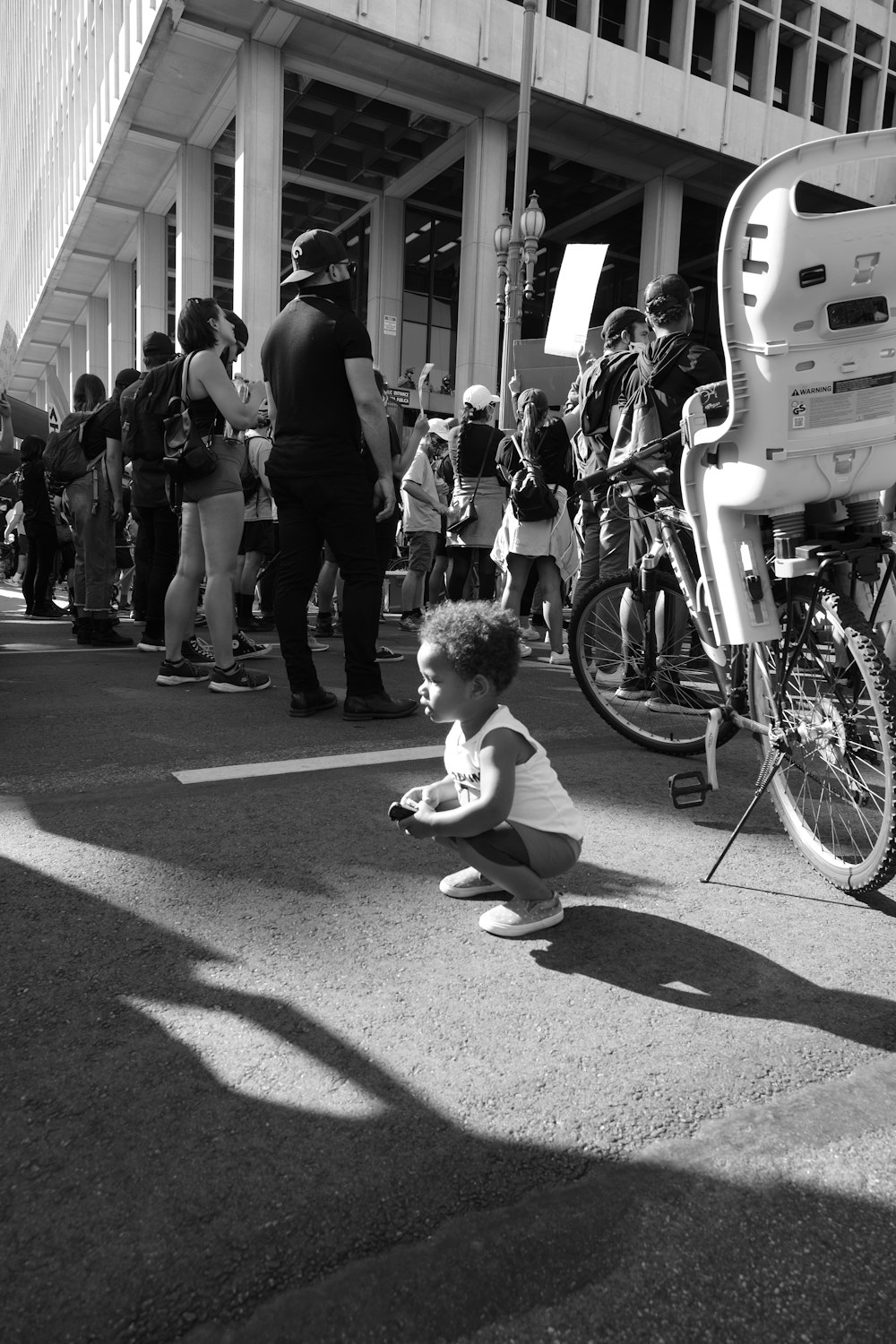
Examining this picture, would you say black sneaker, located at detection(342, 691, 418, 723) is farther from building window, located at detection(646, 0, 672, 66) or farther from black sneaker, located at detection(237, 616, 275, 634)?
building window, located at detection(646, 0, 672, 66)

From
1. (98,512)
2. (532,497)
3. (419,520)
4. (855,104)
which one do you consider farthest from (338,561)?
(855,104)

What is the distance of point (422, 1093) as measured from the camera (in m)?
1.71

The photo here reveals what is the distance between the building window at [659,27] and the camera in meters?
25.6

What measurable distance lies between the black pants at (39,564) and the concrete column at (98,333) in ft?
114

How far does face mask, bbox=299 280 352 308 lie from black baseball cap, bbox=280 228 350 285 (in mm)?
63

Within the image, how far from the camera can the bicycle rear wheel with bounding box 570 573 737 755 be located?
13.9ft

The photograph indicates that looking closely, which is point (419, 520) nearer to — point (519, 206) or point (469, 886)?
point (469, 886)

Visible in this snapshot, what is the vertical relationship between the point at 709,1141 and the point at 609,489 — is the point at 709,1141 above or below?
below

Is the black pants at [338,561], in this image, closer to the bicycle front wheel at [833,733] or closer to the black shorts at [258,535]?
the bicycle front wheel at [833,733]

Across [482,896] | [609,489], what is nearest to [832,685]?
[482,896]

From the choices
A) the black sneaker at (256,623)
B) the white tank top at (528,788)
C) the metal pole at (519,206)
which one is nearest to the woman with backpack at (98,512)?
the black sneaker at (256,623)

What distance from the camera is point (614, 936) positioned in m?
2.39

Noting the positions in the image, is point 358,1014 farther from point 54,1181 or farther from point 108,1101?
point 54,1181

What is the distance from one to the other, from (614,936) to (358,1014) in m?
0.71
